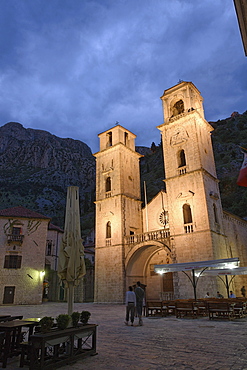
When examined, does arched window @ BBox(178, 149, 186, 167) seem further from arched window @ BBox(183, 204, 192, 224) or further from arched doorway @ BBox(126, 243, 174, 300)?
arched doorway @ BBox(126, 243, 174, 300)

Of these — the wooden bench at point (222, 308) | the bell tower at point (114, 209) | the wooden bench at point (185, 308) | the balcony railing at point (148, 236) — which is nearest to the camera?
the wooden bench at point (222, 308)

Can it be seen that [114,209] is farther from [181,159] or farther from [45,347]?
[45,347]

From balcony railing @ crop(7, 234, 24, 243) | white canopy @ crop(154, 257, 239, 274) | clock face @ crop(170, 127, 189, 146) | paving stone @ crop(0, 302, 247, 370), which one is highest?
clock face @ crop(170, 127, 189, 146)

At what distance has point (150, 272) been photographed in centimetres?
2511

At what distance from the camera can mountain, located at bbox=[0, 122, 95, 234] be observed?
2751 inches

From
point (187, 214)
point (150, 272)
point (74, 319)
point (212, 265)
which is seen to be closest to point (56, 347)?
point (74, 319)

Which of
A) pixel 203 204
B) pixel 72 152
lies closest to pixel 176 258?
pixel 203 204

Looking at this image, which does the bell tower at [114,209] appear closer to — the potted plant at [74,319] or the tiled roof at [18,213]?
the tiled roof at [18,213]

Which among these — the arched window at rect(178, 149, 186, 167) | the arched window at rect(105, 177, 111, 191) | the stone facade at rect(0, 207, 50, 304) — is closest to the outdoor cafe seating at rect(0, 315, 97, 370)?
the arched window at rect(178, 149, 186, 167)

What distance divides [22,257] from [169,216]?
15282mm

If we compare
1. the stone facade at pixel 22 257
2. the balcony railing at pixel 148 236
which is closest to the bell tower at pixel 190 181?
the balcony railing at pixel 148 236

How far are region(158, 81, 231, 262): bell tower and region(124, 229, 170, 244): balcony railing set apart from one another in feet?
3.09

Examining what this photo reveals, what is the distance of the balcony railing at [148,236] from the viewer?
21406mm

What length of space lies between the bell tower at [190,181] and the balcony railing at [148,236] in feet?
3.09
